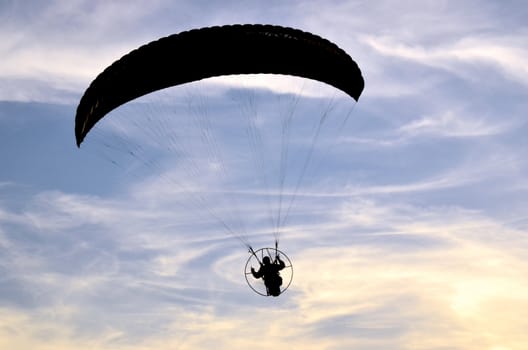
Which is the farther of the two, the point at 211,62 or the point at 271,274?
the point at 271,274

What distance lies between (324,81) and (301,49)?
5.93 ft

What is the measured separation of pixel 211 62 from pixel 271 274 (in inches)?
252

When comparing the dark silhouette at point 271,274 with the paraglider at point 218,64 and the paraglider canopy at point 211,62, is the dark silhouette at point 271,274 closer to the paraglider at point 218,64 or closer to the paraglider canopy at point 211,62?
the paraglider at point 218,64

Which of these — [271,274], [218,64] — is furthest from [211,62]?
[271,274]

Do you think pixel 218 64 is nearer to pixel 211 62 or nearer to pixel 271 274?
pixel 211 62

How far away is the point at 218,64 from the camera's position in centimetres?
2027

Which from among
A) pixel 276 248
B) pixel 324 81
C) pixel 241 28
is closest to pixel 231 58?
pixel 241 28

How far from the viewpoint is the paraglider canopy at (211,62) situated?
62.8ft

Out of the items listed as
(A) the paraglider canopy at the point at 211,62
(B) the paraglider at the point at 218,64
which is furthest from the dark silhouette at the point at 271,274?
(A) the paraglider canopy at the point at 211,62

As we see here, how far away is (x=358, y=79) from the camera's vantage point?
843 inches

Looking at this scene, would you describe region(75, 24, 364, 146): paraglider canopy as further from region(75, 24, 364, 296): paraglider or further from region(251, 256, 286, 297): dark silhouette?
region(251, 256, 286, 297): dark silhouette

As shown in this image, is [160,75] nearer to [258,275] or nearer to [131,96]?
[131,96]

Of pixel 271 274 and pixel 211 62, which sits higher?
pixel 211 62

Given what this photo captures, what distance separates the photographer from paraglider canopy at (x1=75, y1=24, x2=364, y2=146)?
19.2m
